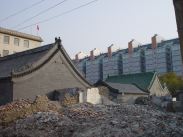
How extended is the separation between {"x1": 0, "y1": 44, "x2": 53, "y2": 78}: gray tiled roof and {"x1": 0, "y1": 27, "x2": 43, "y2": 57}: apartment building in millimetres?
24750

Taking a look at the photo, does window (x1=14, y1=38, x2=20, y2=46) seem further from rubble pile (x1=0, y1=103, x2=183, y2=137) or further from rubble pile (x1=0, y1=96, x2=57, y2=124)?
rubble pile (x1=0, y1=103, x2=183, y2=137)

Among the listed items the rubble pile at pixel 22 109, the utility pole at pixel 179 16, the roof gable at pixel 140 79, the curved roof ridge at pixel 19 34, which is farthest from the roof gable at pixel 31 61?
the curved roof ridge at pixel 19 34

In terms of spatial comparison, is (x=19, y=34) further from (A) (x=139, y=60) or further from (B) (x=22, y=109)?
(B) (x=22, y=109)

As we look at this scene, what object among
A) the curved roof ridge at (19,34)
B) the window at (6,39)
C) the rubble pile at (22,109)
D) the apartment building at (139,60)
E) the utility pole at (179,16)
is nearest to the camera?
the utility pole at (179,16)

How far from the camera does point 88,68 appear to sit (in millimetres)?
93938

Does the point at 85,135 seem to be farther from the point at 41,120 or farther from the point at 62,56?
the point at 62,56

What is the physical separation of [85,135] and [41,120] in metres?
3.40

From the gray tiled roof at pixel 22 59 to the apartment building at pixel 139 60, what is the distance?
4721 centimetres

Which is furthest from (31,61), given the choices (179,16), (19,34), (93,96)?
(19,34)

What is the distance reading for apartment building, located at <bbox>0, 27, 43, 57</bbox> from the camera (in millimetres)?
51188

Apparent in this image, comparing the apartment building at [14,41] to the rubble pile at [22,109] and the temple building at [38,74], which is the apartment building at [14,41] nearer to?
the temple building at [38,74]

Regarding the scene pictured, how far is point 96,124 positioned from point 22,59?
1412cm

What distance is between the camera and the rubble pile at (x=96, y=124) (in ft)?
37.8

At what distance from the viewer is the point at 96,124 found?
12922 mm
